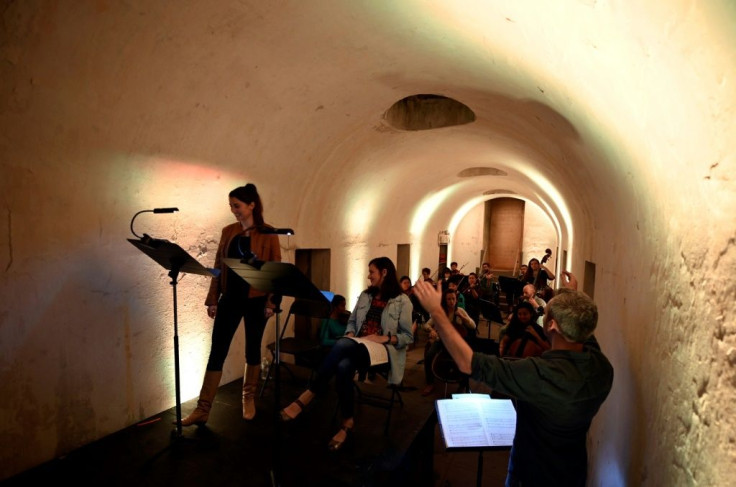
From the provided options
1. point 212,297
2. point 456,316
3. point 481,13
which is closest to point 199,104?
point 212,297

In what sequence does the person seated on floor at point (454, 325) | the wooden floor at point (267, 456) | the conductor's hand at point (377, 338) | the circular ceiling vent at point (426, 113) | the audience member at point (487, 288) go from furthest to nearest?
1. the audience member at point (487, 288)
2. the circular ceiling vent at point (426, 113)
3. the person seated on floor at point (454, 325)
4. the conductor's hand at point (377, 338)
5. the wooden floor at point (267, 456)

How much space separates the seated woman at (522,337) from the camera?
522 centimetres

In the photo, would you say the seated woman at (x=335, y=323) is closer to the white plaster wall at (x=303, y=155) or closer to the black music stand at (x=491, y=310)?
the white plaster wall at (x=303, y=155)

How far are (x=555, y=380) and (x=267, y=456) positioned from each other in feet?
9.49

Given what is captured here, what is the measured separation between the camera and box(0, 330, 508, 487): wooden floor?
3.45 m

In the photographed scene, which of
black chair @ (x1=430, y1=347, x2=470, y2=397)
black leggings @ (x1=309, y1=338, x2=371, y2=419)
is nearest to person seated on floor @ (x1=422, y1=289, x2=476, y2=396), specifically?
black chair @ (x1=430, y1=347, x2=470, y2=397)

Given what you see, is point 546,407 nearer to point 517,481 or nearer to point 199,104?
point 517,481

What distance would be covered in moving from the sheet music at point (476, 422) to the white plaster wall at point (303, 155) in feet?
2.35

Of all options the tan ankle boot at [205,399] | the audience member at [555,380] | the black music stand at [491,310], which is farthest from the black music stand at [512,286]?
the audience member at [555,380]

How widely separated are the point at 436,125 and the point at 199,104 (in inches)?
171

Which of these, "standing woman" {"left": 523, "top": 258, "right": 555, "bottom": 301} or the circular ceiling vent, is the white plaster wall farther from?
"standing woman" {"left": 523, "top": 258, "right": 555, "bottom": 301}

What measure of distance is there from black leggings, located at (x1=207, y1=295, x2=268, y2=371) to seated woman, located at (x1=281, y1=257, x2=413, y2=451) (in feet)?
2.68

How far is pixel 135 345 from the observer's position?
4352 mm

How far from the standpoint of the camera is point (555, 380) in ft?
6.66
